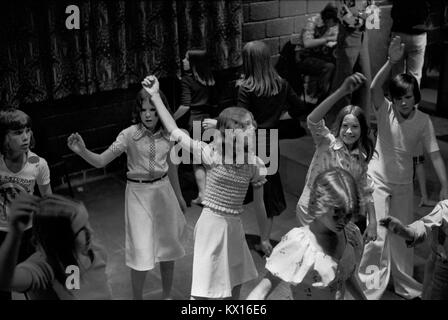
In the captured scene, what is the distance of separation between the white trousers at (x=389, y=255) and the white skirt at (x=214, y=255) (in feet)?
3.05

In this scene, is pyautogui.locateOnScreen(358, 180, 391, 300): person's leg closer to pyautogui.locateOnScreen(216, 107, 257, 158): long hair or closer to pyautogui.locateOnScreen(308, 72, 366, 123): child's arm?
pyautogui.locateOnScreen(308, 72, 366, 123): child's arm

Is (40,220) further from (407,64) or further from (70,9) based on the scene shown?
(407,64)

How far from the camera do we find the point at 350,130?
3.51 metres

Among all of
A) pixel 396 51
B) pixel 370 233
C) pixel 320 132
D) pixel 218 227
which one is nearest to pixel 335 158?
pixel 320 132

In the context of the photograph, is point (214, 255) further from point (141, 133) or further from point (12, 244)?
point (12, 244)

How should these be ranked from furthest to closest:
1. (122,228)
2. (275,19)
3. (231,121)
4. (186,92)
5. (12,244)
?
1. (275,19)
2. (186,92)
3. (122,228)
4. (231,121)
5. (12,244)

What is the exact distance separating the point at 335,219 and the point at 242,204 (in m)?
1.12

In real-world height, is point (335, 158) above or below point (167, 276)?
above

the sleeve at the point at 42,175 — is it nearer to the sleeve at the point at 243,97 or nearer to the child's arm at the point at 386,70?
the sleeve at the point at 243,97

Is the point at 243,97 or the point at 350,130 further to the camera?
the point at 243,97

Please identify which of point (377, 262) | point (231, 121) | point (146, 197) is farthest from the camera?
point (377, 262)

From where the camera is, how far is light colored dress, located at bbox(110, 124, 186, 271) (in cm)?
352

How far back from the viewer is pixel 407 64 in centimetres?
574

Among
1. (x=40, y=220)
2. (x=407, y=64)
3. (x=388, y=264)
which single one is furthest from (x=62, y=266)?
(x=407, y=64)
